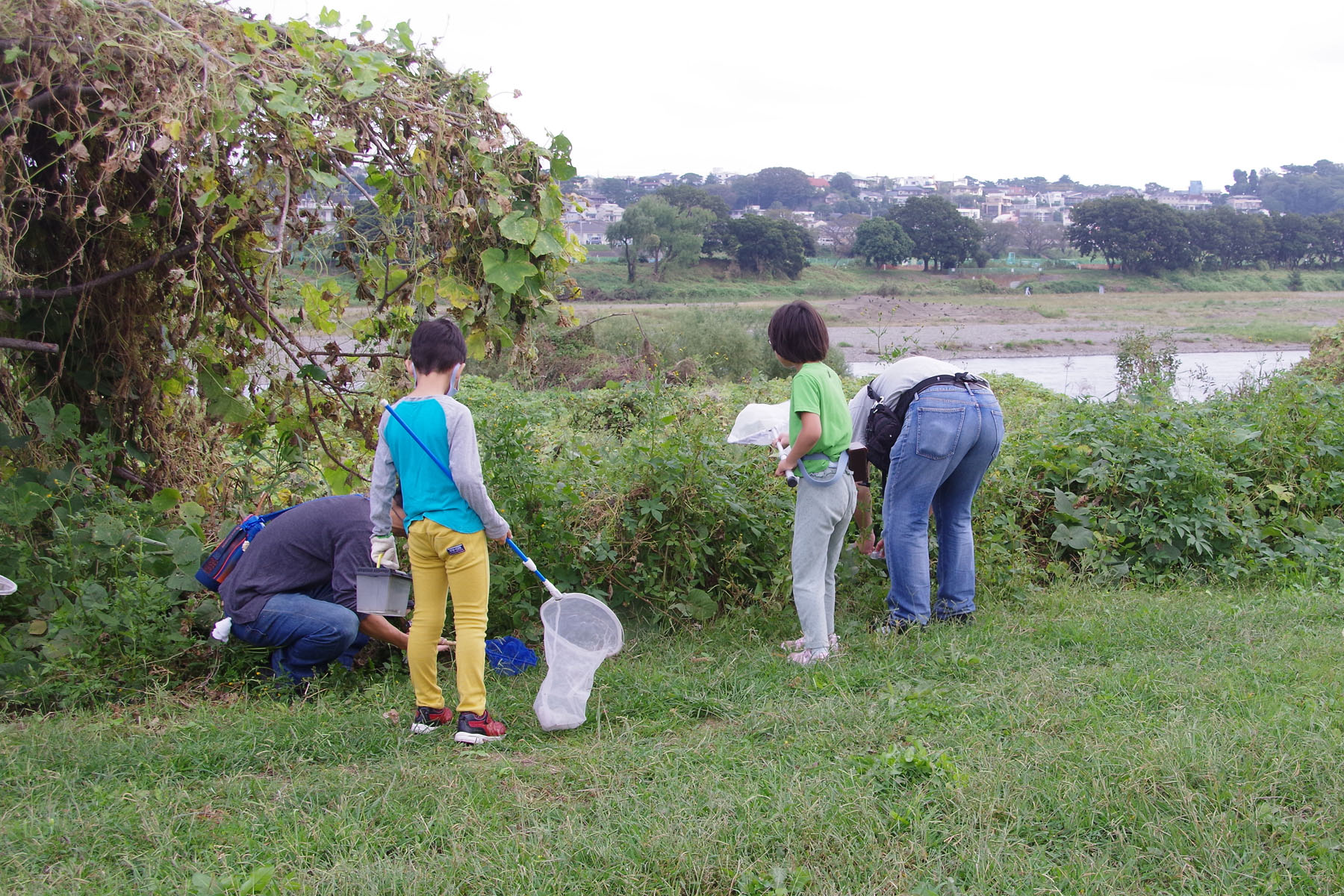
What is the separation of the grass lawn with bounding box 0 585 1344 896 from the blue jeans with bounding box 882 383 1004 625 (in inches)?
16.9

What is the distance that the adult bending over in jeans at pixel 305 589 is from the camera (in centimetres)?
405

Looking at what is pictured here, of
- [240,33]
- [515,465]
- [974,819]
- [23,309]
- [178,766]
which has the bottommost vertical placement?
[178,766]

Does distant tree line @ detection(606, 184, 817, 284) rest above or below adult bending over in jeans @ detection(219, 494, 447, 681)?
above

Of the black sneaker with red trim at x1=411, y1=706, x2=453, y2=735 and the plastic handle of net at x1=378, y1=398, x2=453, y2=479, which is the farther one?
the black sneaker with red trim at x1=411, y1=706, x2=453, y2=735

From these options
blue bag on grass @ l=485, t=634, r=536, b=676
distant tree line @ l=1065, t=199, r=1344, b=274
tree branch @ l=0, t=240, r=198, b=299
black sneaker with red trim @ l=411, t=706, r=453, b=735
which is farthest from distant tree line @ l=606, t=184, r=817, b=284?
black sneaker with red trim @ l=411, t=706, r=453, b=735

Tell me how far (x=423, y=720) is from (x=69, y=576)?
1.93m

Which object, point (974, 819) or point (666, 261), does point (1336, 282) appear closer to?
point (666, 261)

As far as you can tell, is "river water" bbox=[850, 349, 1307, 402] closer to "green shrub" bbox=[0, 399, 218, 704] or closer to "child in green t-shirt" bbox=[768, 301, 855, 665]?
"child in green t-shirt" bbox=[768, 301, 855, 665]

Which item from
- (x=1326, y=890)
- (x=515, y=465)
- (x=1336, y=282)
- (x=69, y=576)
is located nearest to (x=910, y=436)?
(x=515, y=465)

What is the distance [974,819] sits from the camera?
279cm

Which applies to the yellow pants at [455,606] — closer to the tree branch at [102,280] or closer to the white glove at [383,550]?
the white glove at [383,550]

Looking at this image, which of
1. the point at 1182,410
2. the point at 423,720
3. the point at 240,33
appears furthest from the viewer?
the point at 1182,410

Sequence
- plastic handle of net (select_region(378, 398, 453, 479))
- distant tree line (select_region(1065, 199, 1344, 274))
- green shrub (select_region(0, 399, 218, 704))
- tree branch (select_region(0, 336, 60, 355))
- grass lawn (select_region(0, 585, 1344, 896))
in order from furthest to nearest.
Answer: distant tree line (select_region(1065, 199, 1344, 274)) → tree branch (select_region(0, 336, 60, 355)) → green shrub (select_region(0, 399, 218, 704)) → plastic handle of net (select_region(378, 398, 453, 479)) → grass lawn (select_region(0, 585, 1344, 896))

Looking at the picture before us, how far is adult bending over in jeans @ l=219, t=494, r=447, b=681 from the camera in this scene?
13.3 feet
